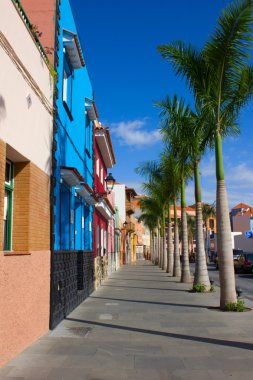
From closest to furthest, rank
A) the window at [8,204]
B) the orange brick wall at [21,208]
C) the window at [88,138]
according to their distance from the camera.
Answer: the window at [8,204], the orange brick wall at [21,208], the window at [88,138]

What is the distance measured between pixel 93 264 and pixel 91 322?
717 centimetres

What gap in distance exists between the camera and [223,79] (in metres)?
12.3

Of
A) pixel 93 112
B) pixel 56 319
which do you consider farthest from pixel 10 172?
pixel 93 112

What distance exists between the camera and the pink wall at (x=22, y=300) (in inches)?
237

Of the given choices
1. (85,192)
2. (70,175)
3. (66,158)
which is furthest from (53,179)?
(85,192)

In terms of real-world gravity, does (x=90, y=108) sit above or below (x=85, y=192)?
above

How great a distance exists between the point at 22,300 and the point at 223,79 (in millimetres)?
8230

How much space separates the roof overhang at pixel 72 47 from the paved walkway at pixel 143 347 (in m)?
6.51

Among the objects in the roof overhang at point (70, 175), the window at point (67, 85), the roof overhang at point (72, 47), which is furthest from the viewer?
the window at point (67, 85)

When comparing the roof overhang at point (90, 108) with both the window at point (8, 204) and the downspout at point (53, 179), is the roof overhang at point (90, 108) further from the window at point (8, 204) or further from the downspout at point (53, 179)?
the window at point (8, 204)

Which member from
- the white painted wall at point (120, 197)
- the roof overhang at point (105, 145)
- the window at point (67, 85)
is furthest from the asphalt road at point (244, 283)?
the white painted wall at point (120, 197)

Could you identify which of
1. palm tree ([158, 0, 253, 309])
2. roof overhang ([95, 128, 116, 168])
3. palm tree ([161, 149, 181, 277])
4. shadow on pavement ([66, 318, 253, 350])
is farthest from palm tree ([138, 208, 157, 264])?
shadow on pavement ([66, 318, 253, 350])

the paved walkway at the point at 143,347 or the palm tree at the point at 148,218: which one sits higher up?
the palm tree at the point at 148,218

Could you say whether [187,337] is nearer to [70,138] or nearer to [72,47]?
[70,138]
